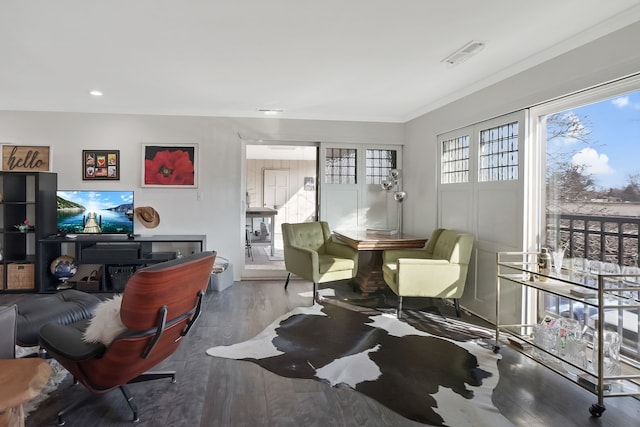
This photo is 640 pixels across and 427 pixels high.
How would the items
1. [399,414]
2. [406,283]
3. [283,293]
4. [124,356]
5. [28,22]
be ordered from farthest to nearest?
1. [283,293]
2. [406,283]
3. [28,22]
4. [399,414]
5. [124,356]

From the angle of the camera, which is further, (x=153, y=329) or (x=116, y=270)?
(x=116, y=270)

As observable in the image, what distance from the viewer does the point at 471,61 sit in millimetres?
3357

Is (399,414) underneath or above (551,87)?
underneath

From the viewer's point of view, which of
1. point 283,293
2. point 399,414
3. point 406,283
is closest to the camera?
point 399,414

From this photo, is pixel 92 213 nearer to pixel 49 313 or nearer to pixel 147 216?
pixel 147 216

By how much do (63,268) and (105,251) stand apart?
1.93 ft

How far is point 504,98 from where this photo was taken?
3.63 m

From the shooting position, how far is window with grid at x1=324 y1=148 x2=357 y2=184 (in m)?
5.65

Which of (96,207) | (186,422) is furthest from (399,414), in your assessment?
(96,207)

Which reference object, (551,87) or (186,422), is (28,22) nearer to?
(186,422)

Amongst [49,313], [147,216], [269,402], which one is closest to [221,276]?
[147,216]

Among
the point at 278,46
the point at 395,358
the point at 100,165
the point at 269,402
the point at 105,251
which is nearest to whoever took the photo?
the point at 269,402

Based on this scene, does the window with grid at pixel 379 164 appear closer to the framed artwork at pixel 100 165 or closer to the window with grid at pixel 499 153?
the window with grid at pixel 499 153

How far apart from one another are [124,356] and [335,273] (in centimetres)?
279
